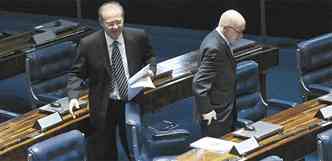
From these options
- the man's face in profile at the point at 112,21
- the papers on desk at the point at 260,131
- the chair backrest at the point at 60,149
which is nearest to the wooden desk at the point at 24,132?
the chair backrest at the point at 60,149

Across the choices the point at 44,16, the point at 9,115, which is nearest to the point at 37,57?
the point at 9,115

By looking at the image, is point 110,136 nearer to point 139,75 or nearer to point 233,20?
point 139,75

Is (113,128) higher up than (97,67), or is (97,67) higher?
(97,67)

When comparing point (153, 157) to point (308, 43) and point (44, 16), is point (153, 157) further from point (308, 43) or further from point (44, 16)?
point (44, 16)

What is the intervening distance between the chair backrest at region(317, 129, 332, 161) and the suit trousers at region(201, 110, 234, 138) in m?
1.06

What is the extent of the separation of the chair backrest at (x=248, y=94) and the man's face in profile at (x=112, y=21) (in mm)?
1115

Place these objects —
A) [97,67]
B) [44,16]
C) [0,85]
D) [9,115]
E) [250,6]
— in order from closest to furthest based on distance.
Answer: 1. [97,67]
2. [9,115]
3. [0,85]
4. [250,6]
5. [44,16]

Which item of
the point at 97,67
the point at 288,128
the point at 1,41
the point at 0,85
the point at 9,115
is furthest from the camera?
the point at 0,85

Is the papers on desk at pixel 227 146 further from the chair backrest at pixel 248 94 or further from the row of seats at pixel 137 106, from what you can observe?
the chair backrest at pixel 248 94

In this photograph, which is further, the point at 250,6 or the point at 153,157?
the point at 250,6

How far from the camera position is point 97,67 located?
22.8ft

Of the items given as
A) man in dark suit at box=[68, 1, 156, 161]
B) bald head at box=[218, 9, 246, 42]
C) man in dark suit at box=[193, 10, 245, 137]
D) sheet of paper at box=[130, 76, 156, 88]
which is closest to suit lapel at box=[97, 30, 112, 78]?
man in dark suit at box=[68, 1, 156, 161]

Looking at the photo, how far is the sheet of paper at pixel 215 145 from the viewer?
19.8 feet

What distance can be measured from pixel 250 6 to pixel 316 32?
97 cm
